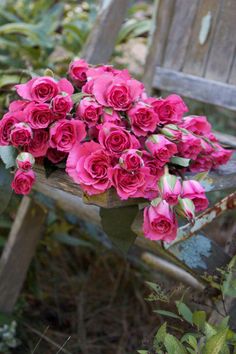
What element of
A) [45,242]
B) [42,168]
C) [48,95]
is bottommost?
[45,242]

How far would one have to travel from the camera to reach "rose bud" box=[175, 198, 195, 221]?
1038 mm

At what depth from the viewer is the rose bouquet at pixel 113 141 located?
3.47ft

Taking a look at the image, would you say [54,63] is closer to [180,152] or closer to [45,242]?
[45,242]

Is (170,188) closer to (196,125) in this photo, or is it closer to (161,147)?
(161,147)

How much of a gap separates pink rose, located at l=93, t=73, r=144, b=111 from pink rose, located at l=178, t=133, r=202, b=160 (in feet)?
0.39

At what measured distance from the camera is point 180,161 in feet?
3.76

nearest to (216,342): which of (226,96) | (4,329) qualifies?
(226,96)

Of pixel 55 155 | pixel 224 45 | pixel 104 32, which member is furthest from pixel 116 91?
pixel 104 32

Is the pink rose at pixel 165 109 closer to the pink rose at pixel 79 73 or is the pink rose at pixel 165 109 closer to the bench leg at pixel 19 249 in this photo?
the pink rose at pixel 79 73

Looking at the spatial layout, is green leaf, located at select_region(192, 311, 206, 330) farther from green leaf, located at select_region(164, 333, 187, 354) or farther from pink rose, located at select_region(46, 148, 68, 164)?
pink rose, located at select_region(46, 148, 68, 164)

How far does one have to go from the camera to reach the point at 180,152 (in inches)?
46.7

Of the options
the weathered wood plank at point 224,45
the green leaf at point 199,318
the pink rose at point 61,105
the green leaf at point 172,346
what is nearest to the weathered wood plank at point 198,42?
the weathered wood plank at point 224,45

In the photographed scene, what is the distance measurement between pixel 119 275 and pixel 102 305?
0.13m

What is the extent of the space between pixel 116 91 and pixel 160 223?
0.85 ft
